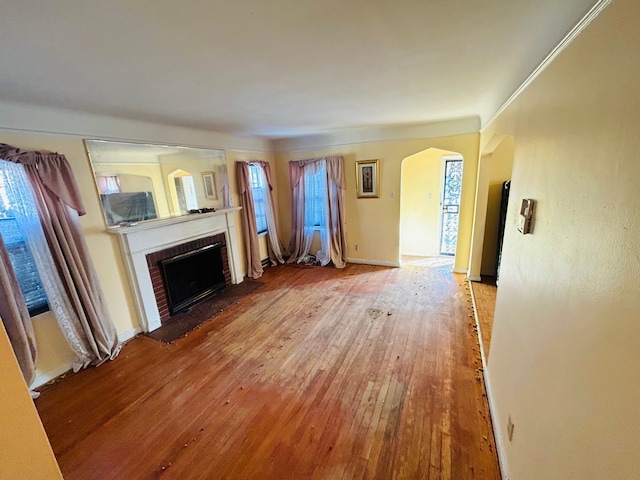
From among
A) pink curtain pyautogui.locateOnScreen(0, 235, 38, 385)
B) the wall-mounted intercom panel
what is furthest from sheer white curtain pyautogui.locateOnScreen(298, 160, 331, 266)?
pink curtain pyautogui.locateOnScreen(0, 235, 38, 385)

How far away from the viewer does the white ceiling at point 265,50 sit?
100 cm

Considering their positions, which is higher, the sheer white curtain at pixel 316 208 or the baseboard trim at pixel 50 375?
the sheer white curtain at pixel 316 208

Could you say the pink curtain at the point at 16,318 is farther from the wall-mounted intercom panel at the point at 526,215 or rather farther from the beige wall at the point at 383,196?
the beige wall at the point at 383,196

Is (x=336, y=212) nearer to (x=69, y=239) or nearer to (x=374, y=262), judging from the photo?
(x=374, y=262)

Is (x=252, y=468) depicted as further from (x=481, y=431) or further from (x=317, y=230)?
(x=317, y=230)

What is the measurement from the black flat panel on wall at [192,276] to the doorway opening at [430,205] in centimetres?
333

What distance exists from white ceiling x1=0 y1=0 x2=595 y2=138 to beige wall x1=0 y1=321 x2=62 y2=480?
1.17 metres

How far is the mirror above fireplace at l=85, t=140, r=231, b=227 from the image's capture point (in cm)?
260

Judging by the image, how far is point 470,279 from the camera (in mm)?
3918

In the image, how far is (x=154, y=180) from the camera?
3.03 metres

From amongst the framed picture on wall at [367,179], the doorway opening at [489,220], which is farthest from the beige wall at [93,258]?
the doorway opening at [489,220]

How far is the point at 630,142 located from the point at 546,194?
1.80 feet

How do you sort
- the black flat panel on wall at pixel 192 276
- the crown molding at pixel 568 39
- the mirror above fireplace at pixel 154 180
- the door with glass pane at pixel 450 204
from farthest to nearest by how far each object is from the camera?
1. the door with glass pane at pixel 450 204
2. the black flat panel on wall at pixel 192 276
3. the mirror above fireplace at pixel 154 180
4. the crown molding at pixel 568 39

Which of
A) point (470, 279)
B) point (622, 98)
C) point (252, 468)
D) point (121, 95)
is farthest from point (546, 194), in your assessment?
point (470, 279)
